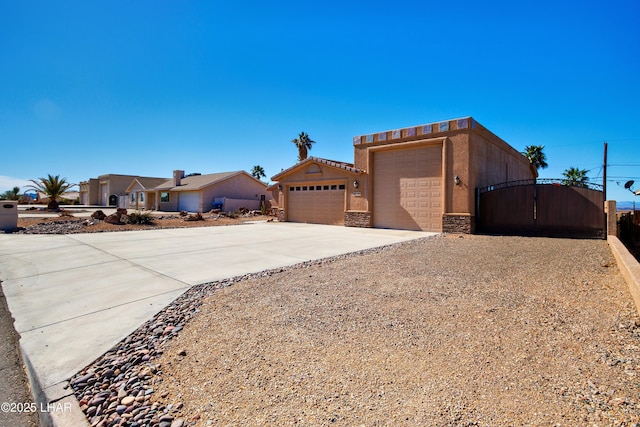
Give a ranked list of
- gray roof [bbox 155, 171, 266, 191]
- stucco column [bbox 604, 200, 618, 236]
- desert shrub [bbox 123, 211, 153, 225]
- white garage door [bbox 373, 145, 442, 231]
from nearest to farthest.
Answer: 1. stucco column [bbox 604, 200, 618, 236]
2. white garage door [bbox 373, 145, 442, 231]
3. desert shrub [bbox 123, 211, 153, 225]
4. gray roof [bbox 155, 171, 266, 191]

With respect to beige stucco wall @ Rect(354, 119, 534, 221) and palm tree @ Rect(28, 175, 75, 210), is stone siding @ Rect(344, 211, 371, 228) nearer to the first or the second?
beige stucco wall @ Rect(354, 119, 534, 221)

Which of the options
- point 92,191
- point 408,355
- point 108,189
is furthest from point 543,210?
point 92,191

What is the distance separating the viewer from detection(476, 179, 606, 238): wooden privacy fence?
11914 millimetres

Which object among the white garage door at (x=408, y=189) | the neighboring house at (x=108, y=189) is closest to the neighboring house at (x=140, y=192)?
the neighboring house at (x=108, y=189)

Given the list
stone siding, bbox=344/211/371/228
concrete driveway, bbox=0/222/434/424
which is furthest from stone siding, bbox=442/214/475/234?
Result: concrete driveway, bbox=0/222/434/424

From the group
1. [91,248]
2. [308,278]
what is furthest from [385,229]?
[91,248]

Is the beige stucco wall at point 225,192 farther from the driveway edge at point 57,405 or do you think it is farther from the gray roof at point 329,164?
the driveway edge at point 57,405

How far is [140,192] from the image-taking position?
1639 inches

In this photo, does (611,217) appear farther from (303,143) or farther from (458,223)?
(303,143)

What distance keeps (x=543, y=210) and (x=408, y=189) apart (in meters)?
5.54

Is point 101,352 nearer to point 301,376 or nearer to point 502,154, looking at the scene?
point 301,376

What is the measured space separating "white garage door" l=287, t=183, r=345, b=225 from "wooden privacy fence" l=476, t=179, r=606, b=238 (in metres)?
7.28

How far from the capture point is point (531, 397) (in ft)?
7.47

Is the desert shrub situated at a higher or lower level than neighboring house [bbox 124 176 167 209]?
lower
